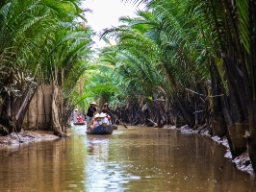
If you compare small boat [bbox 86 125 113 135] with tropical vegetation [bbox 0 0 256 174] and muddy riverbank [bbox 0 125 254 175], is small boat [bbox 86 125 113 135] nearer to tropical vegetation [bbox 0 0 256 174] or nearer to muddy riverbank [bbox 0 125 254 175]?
tropical vegetation [bbox 0 0 256 174]

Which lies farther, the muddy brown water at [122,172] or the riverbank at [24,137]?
the riverbank at [24,137]

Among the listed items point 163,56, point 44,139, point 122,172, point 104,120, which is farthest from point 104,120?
point 122,172

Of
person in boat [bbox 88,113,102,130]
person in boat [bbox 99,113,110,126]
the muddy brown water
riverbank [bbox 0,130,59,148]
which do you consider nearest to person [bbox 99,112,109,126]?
person in boat [bbox 99,113,110,126]

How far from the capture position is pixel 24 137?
16.4m

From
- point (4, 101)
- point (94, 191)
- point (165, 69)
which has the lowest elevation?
point (94, 191)

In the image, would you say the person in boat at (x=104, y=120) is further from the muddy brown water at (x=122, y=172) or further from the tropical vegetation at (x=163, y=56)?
the muddy brown water at (x=122, y=172)

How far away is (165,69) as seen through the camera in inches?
926

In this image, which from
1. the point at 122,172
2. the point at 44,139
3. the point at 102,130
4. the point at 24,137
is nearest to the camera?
the point at 122,172

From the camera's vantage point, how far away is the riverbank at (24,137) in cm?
1490

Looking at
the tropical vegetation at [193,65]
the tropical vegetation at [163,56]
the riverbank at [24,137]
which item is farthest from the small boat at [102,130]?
the tropical vegetation at [193,65]

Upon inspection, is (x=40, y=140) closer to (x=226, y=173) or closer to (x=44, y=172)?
(x=44, y=172)

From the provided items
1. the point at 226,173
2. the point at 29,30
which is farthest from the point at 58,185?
the point at 29,30

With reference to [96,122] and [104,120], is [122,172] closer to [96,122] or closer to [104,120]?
[104,120]

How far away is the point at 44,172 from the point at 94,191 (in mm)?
2214
